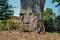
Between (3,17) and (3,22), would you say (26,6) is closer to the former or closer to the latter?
(3,22)

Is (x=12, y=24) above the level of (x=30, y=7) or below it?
below

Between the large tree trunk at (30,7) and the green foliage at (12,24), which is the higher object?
the large tree trunk at (30,7)

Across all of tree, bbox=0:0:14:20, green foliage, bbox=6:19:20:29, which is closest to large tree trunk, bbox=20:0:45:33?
green foliage, bbox=6:19:20:29

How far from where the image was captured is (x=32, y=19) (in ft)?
36.2

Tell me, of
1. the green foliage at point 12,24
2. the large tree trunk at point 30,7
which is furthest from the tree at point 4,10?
the large tree trunk at point 30,7

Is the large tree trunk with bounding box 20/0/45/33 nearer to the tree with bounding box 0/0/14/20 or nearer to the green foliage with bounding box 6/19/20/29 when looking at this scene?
the green foliage with bounding box 6/19/20/29

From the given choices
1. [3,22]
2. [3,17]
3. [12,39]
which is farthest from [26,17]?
[3,17]

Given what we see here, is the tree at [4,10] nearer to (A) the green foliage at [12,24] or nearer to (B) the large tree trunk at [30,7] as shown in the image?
(A) the green foliage at [12,24]

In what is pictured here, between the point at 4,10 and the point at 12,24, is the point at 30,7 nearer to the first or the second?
the point at 12,24

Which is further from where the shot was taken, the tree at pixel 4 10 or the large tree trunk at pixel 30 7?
the tree at pixel 4 10

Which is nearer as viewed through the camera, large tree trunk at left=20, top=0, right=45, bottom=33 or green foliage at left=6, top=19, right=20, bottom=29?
large tree trunk at left=20, top=0, right=45, bottom=33

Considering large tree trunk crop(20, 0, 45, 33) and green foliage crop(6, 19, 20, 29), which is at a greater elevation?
large tree trunk crop(20, 0, 45, 33)

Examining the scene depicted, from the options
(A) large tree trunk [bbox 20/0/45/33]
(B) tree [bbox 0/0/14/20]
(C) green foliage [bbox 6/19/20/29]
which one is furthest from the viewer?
(B) tree [bbox 0/0/14/20]

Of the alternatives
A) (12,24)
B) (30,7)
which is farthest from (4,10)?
(30,7)
